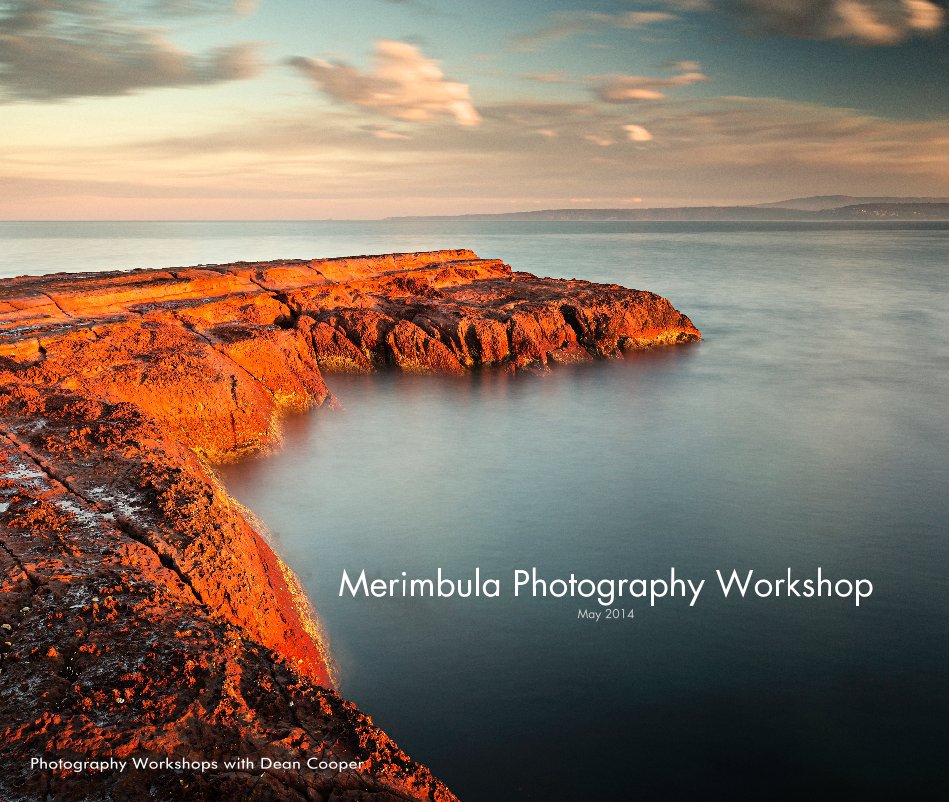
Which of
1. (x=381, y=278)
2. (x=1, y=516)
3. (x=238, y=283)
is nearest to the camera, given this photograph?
(x=1, y=516)

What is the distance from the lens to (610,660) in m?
7.35

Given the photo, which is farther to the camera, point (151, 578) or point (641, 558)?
point (641, 558)

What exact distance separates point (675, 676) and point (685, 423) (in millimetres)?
9430

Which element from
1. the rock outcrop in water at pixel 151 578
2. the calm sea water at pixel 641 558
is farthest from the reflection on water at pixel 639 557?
the rock outcrop in water at pixel 151 578

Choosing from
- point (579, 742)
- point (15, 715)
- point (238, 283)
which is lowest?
point (579, 742)

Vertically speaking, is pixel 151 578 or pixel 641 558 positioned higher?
pixel 151 578

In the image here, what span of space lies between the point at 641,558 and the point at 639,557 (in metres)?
0.04

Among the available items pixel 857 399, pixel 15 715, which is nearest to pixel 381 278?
pixel 857 399

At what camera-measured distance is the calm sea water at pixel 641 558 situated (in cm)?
619

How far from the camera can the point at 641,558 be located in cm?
956

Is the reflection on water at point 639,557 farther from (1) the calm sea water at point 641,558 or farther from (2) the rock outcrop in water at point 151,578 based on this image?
(2) the rock outcrop in water at point 151,578

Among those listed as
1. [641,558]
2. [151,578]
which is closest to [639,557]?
[641,558]

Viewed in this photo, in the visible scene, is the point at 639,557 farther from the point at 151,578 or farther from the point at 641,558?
the point at 151,578

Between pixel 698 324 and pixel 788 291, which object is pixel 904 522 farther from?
pixel 788 291
